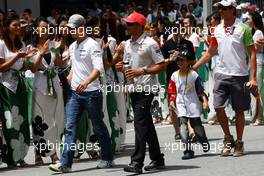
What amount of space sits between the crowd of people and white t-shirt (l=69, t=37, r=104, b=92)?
0.04 ft

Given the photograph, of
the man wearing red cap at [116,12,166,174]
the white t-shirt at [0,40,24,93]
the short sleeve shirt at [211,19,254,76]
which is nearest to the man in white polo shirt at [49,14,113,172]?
the man wearing red cap at [116,12,166,174]

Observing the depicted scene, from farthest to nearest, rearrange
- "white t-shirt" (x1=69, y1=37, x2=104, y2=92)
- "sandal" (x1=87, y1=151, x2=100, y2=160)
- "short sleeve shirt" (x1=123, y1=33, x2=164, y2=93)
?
"sandal" (x1=87, y1=151, x2=100, y2=160) → "white t-shirt" (x1=69, y1=37, x2=104, y2=92) → "short sleeve shirt" (x1=123, y1=33, x2=164, y2=93)

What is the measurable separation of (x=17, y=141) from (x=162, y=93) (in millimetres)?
6608

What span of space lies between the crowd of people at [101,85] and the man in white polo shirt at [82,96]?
0.04ft

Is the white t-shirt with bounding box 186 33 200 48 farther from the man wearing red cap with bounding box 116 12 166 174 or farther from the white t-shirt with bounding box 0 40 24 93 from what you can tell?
the man wearing red cap with bounding box 116 12 166 174

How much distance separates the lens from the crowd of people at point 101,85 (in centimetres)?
1147

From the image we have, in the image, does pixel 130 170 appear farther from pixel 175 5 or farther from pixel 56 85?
pixel 175 5

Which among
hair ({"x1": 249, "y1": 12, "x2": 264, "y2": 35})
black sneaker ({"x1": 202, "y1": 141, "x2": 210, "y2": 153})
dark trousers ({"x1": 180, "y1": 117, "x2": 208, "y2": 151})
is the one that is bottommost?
black sneaker ({"x1": 202, "y1": 141, "x2": 210, "y2": 153})

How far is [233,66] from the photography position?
1243 cm

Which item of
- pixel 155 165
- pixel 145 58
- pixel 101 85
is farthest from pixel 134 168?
pixel 101 85

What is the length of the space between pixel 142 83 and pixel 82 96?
2.62ft

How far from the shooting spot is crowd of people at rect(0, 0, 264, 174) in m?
11.5

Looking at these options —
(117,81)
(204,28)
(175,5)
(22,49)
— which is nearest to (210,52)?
(117,81)

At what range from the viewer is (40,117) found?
12711mm
